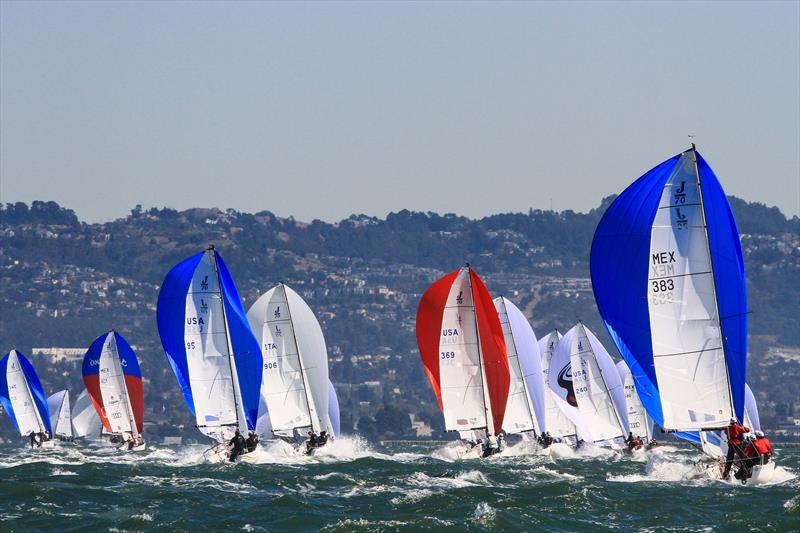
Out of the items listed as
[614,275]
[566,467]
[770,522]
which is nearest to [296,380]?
[566,467]

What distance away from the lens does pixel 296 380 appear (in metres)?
49.2

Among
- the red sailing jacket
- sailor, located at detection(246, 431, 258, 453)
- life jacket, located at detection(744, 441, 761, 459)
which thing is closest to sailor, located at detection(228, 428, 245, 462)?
sailor, located at detection(246, 431, 258, 453)

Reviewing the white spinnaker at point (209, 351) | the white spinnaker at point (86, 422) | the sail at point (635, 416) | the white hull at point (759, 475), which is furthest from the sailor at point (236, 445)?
the white spinnaker at point (86, 422)

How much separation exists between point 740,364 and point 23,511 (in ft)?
44.5

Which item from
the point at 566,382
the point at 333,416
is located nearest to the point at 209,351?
the point at 333,416

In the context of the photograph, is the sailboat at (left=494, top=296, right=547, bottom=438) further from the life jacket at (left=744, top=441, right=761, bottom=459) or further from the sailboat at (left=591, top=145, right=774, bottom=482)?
the life jacket at (left=744, top=441, right=761, bottom=459)

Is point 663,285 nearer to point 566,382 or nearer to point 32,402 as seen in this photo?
point 566,382

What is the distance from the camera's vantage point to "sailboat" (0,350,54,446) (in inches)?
2864

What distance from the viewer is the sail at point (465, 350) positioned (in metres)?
44.4

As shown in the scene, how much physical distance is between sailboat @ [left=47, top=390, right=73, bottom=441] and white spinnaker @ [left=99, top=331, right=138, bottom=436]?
862 inches

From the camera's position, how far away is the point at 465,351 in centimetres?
4450

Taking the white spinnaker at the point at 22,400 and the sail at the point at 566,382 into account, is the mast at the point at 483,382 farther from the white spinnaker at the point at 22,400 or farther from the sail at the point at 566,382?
the white spinnaker at the point at 22,400

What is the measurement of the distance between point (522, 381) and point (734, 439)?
19673 mm

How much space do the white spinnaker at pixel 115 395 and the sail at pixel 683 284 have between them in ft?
112
